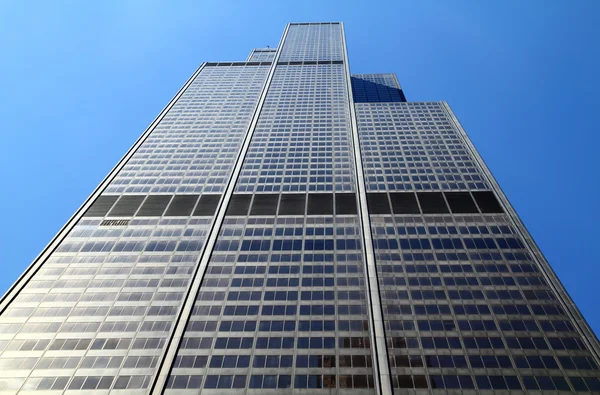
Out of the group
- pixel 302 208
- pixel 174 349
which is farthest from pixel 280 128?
pixel 174 349

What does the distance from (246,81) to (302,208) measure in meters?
73.1

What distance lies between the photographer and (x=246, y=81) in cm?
12631

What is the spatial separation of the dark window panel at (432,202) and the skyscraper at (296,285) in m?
0.56

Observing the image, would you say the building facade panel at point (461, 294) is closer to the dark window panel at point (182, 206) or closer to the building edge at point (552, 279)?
the building edge at point (552, 279)

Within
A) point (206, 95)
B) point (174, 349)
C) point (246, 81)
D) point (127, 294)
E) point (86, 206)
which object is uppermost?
point (246, 81)

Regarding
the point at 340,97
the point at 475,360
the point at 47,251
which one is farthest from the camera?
the point at 340,97

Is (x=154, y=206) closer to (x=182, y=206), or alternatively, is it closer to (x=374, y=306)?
(x=182, y=206)

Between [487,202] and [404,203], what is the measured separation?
15.9 metres

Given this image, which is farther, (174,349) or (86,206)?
(86,206)

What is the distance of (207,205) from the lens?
2817 inches

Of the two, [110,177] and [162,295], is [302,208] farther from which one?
[110,177]

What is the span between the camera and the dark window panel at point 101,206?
69.8 metres

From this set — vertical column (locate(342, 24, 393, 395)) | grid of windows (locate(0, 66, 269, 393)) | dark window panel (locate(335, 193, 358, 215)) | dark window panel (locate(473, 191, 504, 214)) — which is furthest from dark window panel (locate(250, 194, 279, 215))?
dark window panel (locate(473, 191, 504, 214))

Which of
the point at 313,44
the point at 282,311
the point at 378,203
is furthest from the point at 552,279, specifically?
the point at 313,44
